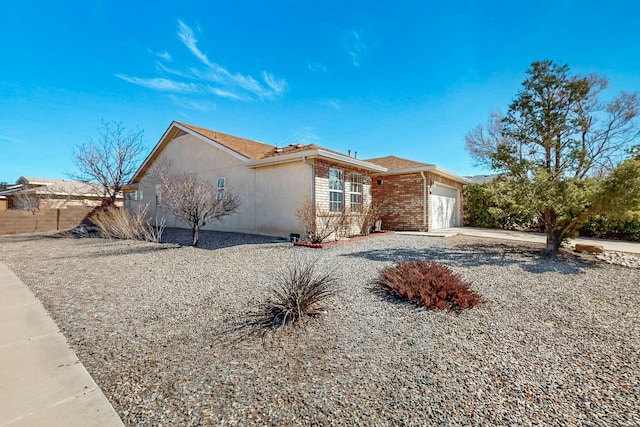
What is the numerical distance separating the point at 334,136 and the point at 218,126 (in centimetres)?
730

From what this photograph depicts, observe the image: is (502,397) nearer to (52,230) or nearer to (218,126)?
(218,126)

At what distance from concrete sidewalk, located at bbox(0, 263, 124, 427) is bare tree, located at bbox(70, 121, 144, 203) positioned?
13437mm

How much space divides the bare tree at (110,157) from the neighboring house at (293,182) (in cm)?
187

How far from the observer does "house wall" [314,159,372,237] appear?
11078mm

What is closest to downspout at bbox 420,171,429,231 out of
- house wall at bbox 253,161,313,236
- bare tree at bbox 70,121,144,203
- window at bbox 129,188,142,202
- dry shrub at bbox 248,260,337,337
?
house wall at bbox 253,161,313,236

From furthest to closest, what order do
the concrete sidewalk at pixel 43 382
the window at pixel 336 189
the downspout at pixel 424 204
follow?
1. the downspout at pixel 424 204
2. the window at pixel 336 189
3. the concrete sidewalk at pixel 43 382

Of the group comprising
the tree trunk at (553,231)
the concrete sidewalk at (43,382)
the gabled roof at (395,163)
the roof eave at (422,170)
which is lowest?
the concrete sidewalk at (43,382)

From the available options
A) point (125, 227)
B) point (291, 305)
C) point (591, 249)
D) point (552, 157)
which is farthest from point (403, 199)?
point (125, 227)

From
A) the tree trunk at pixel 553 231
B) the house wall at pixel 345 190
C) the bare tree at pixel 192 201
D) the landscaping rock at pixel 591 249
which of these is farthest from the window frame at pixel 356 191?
the landscaping rock at pixel 591 249

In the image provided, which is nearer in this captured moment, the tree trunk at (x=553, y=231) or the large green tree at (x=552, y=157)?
the large green tree at (x=552, y=157)

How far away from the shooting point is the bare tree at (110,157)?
14284 mm

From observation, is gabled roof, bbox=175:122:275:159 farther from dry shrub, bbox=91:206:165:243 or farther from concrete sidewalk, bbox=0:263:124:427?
concrete sidewalk, bbox=0:263:124:427

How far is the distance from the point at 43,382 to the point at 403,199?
14.4m

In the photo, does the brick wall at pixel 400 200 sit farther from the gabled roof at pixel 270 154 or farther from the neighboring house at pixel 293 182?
the gabled roof at pixel 270 154
